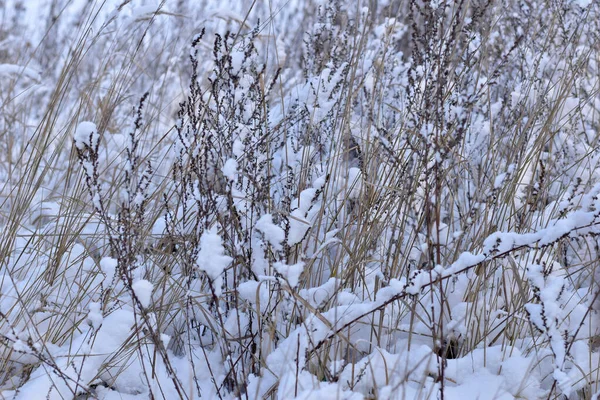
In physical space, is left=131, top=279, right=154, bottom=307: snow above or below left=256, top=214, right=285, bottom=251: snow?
below

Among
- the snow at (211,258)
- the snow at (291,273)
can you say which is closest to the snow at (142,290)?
the snow at (211,258)

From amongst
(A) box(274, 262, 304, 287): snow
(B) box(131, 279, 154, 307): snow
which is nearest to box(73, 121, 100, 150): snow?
(B) box(131, 279, 154, 307): snow

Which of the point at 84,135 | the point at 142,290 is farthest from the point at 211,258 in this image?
the point at 84,135

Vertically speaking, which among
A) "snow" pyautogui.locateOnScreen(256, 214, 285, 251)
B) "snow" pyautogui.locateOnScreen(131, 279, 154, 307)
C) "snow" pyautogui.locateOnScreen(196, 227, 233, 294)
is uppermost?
"snow" pyautogui.locateOnScreen(256, 214, 285, 251)

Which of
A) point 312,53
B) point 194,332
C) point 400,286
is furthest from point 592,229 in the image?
point 312,53

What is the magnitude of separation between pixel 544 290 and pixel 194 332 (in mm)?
908

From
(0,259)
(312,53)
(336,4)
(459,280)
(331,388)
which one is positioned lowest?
(331,388)

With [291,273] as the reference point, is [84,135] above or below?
above

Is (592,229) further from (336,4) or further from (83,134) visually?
(336,4)

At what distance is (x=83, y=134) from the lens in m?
0.93

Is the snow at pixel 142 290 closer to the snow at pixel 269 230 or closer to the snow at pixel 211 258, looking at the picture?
the snow at pixel 211 258

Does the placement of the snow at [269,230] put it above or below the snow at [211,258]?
above

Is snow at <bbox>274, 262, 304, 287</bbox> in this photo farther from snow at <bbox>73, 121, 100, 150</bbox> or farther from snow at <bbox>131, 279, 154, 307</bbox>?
snow at <bbox>73, 121, 100, 150</bbox>

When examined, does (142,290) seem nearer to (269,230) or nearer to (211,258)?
(211,258)
